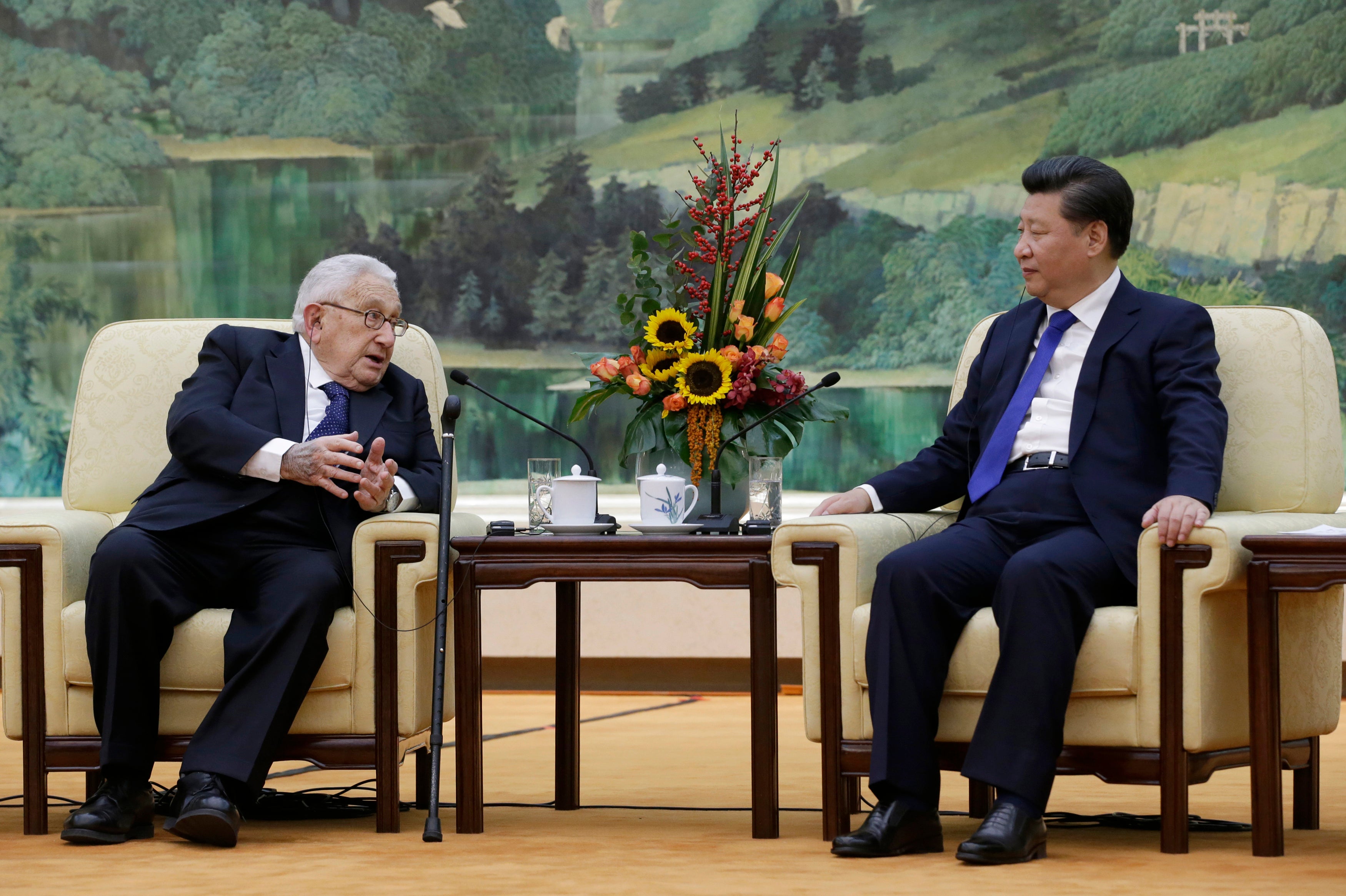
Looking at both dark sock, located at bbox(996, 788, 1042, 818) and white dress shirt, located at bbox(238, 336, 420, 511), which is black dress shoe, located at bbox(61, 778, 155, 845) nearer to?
white dress shirt, located at bbox(238, 336, 420, 511)

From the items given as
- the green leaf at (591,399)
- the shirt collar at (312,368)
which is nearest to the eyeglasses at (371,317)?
the shirt collar at (312,368)

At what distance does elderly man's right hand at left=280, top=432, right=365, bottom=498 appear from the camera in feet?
9.09

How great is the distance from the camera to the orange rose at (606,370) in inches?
114

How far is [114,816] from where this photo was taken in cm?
252

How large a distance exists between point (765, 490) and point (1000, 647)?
0.64m

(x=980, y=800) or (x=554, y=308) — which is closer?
(x=980, y=800)

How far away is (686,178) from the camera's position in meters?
5.27

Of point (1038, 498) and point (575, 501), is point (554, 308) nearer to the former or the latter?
point (575, 501)

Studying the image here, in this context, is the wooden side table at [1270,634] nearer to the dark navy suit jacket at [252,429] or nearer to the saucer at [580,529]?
the saucer at [580,529]

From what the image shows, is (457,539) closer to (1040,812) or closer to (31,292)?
(1040,812)

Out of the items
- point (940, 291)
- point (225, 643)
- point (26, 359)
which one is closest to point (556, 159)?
point (940, 291)

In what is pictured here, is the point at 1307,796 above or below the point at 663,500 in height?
below

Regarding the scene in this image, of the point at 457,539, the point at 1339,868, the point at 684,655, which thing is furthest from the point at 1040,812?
the point at 684,655

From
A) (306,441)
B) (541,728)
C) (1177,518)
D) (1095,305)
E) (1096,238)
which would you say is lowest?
(541,728)
